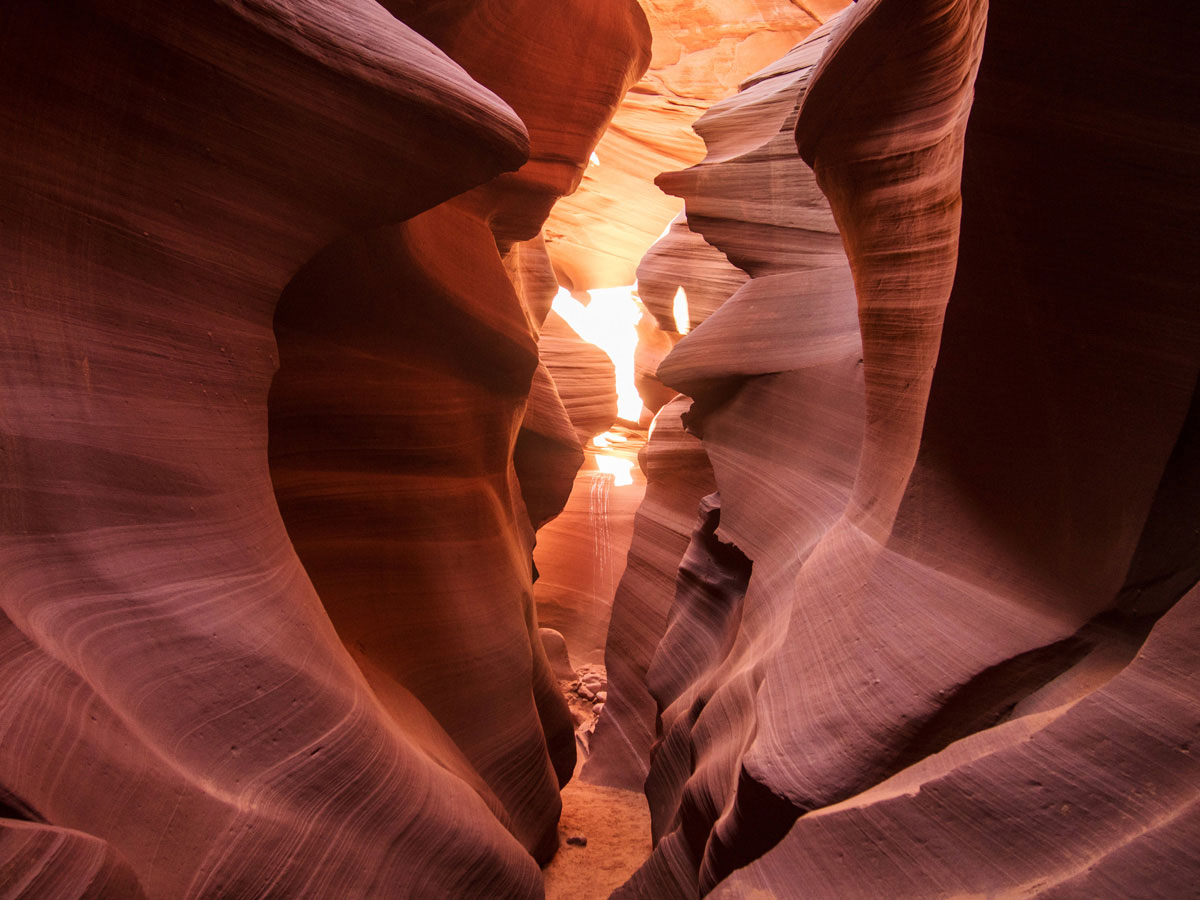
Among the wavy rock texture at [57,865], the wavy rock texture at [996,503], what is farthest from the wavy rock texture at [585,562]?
the wavy rock texture at [57,865]

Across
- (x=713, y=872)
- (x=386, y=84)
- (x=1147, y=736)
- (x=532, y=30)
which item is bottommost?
(x=713, y=872)

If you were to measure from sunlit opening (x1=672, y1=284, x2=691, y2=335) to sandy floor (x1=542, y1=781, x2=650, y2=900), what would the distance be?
3.58 meters

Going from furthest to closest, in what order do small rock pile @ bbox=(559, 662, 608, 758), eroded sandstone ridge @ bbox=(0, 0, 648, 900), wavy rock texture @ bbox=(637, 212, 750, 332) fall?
small rock pile @ bbox=(559, 662, 608, 758)
wavy rock texture @ bbox=(637, 212, 750, 332)
eroded sandstone ridge @ bbox=(0, 0, 648, 900)

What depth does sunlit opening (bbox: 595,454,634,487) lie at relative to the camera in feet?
30.7

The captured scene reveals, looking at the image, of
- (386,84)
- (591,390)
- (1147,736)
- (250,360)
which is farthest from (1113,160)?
(591,390)

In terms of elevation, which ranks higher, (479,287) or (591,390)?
(479,287)

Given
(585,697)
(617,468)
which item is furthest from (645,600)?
(617,468)

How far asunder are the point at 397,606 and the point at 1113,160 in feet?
9.11

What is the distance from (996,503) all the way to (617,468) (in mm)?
7983

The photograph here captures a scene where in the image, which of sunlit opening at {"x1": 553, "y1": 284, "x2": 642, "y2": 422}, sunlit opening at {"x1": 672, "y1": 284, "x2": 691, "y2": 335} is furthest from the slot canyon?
sunlit opening at {"x1": 553, "y1": 284, "x2": 642, "y2": 422}

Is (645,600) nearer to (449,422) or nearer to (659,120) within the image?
(449,422)

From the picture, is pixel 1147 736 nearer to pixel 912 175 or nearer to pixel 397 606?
pixel 912 175

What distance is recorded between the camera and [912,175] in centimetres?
217

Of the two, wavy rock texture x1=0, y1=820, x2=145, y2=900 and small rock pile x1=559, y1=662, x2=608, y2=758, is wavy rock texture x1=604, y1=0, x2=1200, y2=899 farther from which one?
small rock pile x1=559, y1=662, x2=608, y2=758
